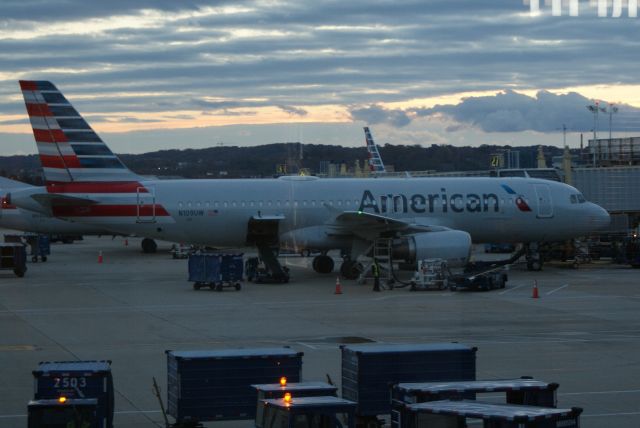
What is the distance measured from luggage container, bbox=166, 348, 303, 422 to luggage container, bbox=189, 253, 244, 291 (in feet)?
73.4

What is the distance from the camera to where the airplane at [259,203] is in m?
42.4

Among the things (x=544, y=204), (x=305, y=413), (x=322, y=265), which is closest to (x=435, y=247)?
(x=544, y=204)

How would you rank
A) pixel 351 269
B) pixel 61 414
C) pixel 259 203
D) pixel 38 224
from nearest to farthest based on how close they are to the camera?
pixel 61 414, pixel 351 269, pixel 259 203, pixel 38 224

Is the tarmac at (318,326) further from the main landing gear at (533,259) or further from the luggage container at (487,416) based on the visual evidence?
the luggage container at (487,416)

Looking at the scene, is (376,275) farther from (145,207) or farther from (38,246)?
(38,246)

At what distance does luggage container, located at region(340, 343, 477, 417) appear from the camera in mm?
15055

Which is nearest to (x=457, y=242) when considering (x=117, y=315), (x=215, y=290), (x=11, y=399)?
(x=215, y=290)

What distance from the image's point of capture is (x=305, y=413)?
37.6 feet

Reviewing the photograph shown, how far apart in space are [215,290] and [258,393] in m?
24.8

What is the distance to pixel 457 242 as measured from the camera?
130 feet

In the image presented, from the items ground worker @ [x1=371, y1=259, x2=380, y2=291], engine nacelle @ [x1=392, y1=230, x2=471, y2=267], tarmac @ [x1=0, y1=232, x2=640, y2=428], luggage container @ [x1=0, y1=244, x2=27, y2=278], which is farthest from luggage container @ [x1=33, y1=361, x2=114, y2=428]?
luggage container @ [x1=0, y1=244, x2=27, y2=278]

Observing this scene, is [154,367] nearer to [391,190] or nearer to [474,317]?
[474,317]

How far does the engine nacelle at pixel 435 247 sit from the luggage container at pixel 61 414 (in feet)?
88.9

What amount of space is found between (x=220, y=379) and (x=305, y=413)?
12.8 feet
